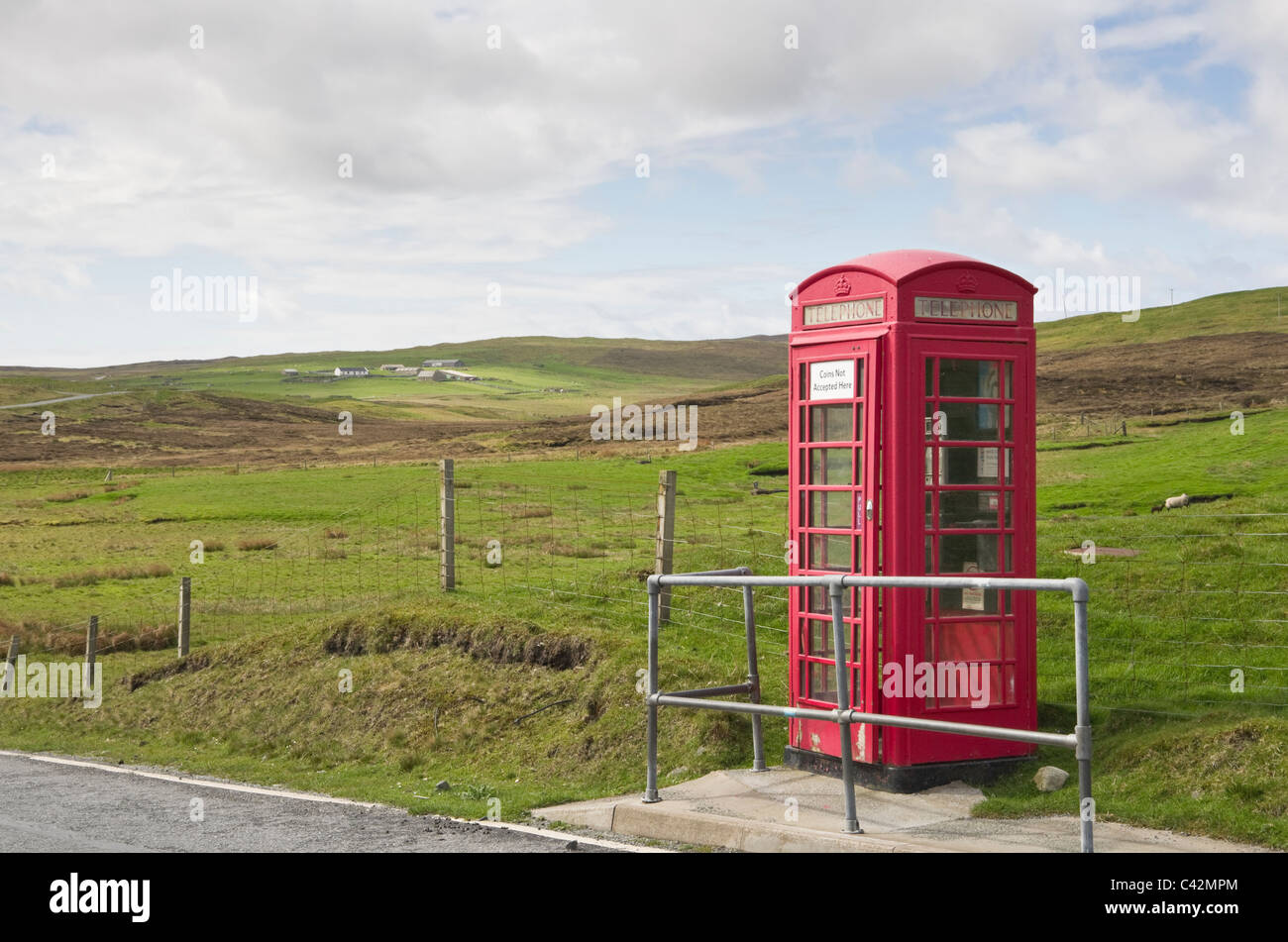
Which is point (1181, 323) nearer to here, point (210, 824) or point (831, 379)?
point (831, 379)

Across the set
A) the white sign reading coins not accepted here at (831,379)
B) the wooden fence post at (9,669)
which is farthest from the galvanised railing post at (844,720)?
the wooden fence post at (9,669)

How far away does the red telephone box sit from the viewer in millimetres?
9273

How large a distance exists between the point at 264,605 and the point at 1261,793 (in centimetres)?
1994

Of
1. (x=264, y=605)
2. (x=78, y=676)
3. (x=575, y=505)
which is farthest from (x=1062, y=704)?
(x=575, y=505)

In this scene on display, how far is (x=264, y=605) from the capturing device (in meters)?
24.8

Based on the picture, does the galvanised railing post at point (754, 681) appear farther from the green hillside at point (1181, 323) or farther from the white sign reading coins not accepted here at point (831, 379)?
the green hillside at point (1181, 323)

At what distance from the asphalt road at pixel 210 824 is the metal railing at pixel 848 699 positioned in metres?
1.41

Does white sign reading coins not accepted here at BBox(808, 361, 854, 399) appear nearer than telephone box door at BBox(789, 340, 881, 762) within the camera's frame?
No

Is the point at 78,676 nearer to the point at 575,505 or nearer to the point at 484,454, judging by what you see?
the point at 575,505

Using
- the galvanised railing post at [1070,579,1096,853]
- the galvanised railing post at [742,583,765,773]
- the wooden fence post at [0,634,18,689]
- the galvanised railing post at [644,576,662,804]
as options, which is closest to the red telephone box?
the galvanised railing post at [742,583,765,773]

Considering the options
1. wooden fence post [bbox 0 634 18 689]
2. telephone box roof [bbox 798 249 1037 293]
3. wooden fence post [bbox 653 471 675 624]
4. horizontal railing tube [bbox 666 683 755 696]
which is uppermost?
telephone box roof [bbox 798 249 1037 293]

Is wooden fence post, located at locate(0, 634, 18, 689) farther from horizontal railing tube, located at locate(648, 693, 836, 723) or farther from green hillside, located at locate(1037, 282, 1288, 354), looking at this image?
green hillside, located at locate(1037, 282, 1288, 354)

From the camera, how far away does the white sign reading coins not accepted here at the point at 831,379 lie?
9578mm

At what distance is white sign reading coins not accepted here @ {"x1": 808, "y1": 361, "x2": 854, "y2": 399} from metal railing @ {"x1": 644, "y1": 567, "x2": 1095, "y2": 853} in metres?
1.56
